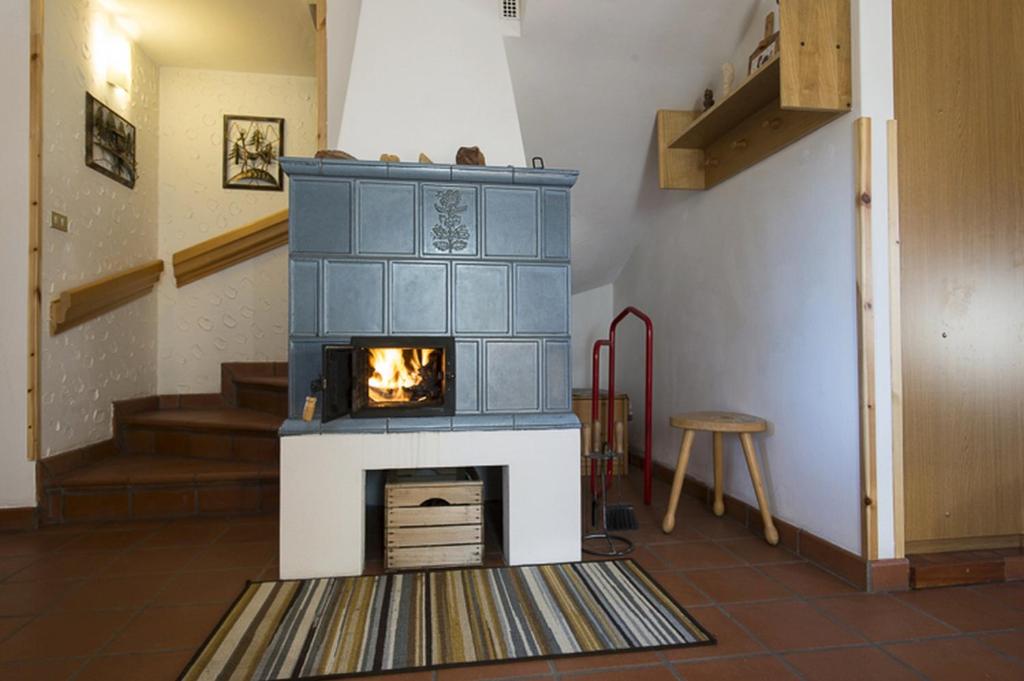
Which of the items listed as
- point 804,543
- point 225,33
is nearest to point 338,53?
point 225,33

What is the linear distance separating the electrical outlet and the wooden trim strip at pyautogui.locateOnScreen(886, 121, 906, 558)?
10.9 ft

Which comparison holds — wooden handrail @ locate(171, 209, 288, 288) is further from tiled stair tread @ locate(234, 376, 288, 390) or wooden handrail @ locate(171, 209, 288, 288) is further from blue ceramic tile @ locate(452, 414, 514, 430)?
blue ceramic tile @ locate(452, 414, 514, 430)

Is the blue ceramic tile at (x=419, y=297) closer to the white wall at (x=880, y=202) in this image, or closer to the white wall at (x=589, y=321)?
the white wall at (x=880, y=202)

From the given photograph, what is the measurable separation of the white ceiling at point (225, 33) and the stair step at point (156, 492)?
7.80ft

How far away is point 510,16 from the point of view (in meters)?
2.48

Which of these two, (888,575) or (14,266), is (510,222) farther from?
(14,266)

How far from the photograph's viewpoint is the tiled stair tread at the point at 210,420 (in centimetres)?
297

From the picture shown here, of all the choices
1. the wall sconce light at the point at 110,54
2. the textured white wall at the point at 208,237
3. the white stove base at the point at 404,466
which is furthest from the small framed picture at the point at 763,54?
the wall sconce light at the point at 110,54

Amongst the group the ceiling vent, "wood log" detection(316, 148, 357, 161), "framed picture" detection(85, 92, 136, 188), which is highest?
the ceiling vent

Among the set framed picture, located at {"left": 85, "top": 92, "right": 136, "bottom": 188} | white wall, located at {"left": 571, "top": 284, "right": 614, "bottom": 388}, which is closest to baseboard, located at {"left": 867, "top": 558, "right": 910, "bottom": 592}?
white wall, located at {"left": 571, "top": 284, "right": 614, "bottom": 388}

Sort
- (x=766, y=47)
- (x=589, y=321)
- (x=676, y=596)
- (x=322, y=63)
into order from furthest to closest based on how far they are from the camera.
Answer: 1. (x=589, y=321)
2. (x=322, y=63)
3. (x=766, y=47)
4. (x=676, y=596)

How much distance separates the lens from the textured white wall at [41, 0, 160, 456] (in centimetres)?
262

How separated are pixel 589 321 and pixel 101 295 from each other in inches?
112

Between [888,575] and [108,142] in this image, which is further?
[108,142]
